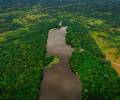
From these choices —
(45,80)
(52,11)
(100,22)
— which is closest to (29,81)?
(45,80)

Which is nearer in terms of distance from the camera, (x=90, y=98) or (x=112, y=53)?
(x=90, y=98)

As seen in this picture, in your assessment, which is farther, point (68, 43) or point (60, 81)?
point (68, 43)

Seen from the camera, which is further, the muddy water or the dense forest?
the dense forest

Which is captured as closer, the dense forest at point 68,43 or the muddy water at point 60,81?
the muddy water at point 60,81

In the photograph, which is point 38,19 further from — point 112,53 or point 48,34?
point 112,53
